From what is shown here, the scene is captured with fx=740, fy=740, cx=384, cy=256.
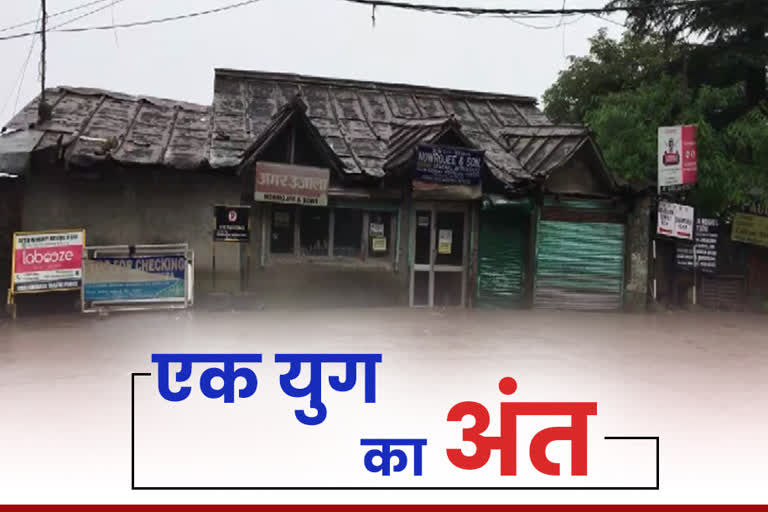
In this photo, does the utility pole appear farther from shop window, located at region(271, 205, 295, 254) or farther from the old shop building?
shop window, located at region(271, 205, 295, 254)

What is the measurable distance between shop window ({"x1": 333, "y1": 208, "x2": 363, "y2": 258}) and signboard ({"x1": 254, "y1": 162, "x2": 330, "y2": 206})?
0.75 metres

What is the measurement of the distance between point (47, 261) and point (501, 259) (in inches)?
360

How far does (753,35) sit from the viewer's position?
2031cm

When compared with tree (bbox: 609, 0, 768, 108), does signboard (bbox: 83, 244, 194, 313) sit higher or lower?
lower

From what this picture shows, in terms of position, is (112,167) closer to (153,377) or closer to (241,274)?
(241,274)

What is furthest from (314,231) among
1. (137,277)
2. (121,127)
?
(121,127)

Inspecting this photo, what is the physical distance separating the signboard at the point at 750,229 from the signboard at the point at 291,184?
9963 millimetres

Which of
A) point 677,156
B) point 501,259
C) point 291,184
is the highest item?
point 677,156

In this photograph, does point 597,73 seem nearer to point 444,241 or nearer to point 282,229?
point 444,241

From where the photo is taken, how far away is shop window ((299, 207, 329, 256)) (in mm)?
15383

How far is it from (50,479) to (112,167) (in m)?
10.1

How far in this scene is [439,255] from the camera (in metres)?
16.3

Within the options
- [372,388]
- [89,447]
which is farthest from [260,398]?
[89,447]

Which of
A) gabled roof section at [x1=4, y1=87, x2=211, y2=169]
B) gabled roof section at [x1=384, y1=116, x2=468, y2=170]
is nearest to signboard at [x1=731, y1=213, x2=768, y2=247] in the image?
gabled roof section at [x1=384, y1=116, x2=468, y2=170]
